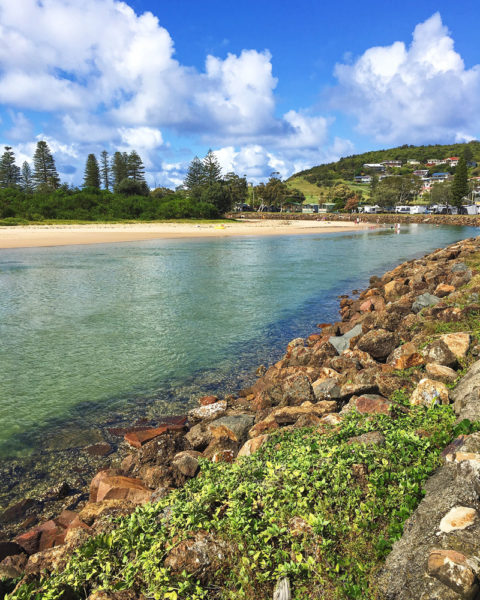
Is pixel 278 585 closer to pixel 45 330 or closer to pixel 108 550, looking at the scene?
pixel 108 550

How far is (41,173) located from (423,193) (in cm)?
12242

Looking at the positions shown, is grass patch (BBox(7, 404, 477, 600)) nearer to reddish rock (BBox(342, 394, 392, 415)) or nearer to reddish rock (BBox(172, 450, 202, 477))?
reddish rock (BBox(342, 394, 392, 415))

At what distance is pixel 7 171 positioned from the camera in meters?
107

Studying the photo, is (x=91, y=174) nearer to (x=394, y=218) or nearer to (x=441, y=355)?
(x=394, y=218)

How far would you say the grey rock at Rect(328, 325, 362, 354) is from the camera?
11520 millimetres

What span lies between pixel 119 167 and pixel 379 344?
4600 inches

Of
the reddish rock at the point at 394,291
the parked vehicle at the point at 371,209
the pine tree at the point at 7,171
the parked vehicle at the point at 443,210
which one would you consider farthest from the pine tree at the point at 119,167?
the reddish rock at the point at 394,291

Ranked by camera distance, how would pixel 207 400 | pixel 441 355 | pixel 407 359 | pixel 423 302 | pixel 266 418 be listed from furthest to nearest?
pixel 423 302, pixel 207 400, pixel 407 359, pixel 441 355, pixel 266 418

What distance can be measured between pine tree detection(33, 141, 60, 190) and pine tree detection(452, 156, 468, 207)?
97.5 meters

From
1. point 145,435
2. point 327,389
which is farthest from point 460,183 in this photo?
point 145,435

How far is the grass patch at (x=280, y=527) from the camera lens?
130 inches

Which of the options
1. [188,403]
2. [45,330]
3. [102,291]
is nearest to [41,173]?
[102,291]

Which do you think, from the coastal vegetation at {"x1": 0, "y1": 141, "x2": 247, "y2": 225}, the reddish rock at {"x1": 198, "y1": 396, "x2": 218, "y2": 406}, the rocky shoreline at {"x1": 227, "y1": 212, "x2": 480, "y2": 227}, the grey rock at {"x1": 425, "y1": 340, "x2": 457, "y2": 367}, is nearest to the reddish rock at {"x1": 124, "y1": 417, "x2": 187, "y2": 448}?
the reddish rock at {"x1": 198, "y1": 396, "x2": 218, "y2": 406}

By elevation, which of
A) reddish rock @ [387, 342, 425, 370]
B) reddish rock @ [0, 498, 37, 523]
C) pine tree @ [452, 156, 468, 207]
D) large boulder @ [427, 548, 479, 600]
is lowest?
reddish rock @ [0, 498, 37, 523]
